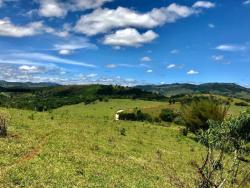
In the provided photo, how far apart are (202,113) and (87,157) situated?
42394mm

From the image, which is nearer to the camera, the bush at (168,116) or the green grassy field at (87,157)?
the green grassy field at (87,157)

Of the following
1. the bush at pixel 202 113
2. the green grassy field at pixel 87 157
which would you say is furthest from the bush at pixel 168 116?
the green grassy field at pixel 87 157

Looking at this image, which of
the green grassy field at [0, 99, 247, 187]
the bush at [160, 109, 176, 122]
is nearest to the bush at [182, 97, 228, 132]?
the green grassy field at [0, 99, 247, 187]

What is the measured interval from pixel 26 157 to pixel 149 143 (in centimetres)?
2317

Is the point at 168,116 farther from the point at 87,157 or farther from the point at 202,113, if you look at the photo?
the point at 87,157

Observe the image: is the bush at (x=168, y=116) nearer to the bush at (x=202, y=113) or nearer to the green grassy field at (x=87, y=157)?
the bush at (x=202, y=113)

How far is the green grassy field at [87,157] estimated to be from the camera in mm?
29891

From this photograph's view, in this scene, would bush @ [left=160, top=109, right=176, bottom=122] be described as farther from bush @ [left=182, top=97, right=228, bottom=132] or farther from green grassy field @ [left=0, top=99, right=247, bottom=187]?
green grassy field @ [left=0, top=99, right=247, bottom=187]

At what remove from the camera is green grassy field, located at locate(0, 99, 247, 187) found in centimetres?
2989

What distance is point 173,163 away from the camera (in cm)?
4484

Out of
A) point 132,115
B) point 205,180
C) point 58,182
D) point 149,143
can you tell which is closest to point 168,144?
point 149,143

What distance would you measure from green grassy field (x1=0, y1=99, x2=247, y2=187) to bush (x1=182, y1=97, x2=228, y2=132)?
48.9 feet

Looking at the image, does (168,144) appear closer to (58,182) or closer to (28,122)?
(28,122)

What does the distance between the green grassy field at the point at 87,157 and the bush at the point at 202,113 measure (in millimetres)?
14904
